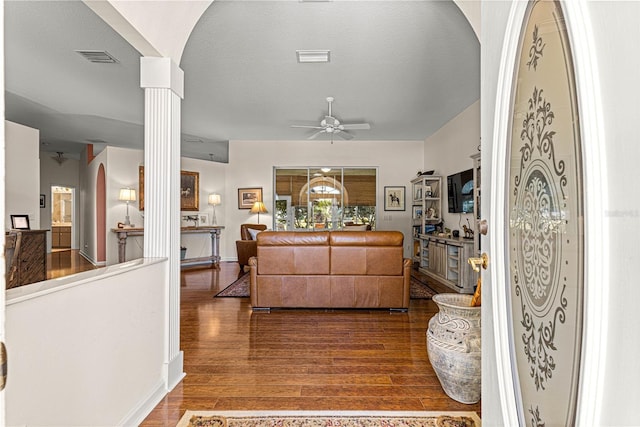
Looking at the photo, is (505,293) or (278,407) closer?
(505,293)

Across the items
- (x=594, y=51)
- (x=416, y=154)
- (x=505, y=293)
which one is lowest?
(x=505, y=293)

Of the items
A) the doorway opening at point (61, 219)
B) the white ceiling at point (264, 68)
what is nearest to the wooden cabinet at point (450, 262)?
the white ceiling at point (264, 68)

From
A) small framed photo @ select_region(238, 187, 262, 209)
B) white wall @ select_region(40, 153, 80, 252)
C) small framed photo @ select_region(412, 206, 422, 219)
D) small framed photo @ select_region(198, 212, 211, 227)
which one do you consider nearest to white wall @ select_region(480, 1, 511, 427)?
small framed photo @ select_region(412, 206, 422, 219)

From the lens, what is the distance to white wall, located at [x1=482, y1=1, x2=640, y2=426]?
1.56ft

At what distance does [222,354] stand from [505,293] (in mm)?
2380

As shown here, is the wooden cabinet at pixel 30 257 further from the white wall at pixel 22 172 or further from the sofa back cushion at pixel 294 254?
the sofa back cushion at pixel 294 254

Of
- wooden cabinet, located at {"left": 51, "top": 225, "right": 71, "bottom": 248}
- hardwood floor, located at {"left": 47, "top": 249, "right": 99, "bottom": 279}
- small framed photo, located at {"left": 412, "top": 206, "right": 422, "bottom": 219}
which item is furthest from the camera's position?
wooden cabinet, located at {"left": 51, "top": 225, "right": 71, "bottom": 248}

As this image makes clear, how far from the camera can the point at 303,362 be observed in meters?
2.56

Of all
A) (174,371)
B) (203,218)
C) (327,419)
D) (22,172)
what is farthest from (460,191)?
(22,172)

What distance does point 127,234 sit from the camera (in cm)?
682

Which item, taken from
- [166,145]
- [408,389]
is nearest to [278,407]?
[408,389]

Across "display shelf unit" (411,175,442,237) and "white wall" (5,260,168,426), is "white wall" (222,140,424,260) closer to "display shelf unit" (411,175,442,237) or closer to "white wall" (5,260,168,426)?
"display shelf unit" (411,175,442,237)

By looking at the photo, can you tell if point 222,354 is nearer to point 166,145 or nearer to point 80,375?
point 80,375

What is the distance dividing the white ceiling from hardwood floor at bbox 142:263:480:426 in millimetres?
2888
